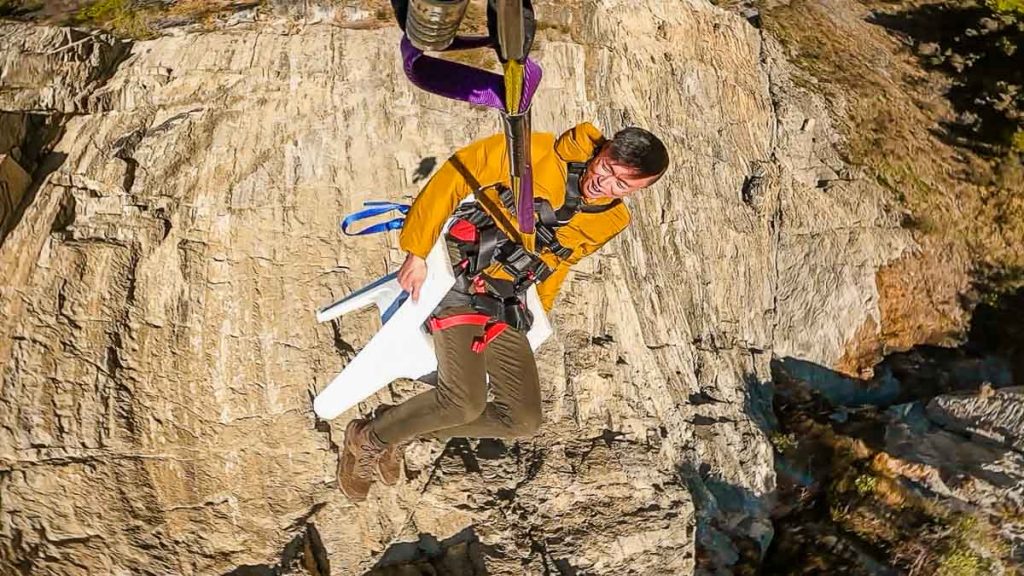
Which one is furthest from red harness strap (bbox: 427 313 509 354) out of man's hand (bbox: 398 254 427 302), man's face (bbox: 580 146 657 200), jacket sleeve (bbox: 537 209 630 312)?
man's face (bbox: 580 146 657 200)

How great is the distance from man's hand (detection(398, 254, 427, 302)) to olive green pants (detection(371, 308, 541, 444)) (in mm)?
479

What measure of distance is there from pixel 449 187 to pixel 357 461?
2710 millimetres

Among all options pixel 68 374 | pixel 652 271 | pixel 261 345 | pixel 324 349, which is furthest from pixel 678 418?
pixel 68 374

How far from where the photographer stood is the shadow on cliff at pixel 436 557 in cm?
657

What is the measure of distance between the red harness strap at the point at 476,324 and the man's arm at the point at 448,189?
0.74 metres

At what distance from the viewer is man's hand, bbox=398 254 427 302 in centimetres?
530

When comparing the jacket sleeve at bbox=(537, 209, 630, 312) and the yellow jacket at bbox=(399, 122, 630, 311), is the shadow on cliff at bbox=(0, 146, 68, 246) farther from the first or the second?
the jacket sleeve at bbox=(537, 209, 630, 312)

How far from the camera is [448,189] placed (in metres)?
5.20

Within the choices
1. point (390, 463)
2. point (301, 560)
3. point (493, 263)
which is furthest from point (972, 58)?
point (301, 560)

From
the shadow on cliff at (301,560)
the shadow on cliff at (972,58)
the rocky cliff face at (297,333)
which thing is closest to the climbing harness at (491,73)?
the rocky cliff face at (297,333)

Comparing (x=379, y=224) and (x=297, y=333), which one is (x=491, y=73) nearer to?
(x=379, y=224)

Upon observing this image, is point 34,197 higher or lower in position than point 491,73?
lower

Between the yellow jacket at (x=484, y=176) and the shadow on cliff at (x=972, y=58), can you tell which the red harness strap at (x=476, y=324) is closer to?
the yellow jacket at (x=484, y=176)

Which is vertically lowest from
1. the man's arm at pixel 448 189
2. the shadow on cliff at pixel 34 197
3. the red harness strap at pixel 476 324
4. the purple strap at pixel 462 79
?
the red harness strap at pixel 476 324
